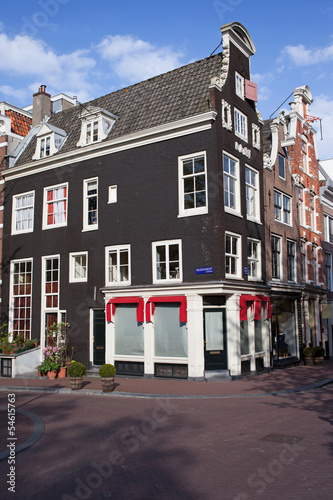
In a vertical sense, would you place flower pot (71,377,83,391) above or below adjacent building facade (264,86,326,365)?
below

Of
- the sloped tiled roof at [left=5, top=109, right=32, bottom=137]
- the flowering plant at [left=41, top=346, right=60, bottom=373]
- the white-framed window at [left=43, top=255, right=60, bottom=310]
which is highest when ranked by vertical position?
the sloped tiled roof at [left=5, top=109, right=32, bottom=137]

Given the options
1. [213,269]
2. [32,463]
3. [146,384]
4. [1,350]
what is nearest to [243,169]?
[213,269]

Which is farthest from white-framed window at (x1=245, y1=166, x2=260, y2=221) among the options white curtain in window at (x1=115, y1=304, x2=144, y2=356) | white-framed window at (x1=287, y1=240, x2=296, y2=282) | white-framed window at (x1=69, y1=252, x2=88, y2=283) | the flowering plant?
the flowering plant

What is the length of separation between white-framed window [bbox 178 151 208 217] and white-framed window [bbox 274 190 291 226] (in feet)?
23.8

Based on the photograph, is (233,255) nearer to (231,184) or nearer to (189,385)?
(231,184)

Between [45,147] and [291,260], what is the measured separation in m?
15.4

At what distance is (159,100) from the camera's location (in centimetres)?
2150

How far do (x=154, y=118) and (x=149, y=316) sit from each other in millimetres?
9013

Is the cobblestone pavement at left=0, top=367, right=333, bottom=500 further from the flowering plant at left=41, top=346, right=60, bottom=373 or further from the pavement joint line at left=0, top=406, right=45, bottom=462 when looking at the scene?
the flowering plant at left=41, top=346, right=60, bottom=373

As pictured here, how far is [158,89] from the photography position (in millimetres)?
22266

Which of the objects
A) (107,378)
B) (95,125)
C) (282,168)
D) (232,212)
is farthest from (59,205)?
(282,168)

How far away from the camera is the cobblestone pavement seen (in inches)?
250

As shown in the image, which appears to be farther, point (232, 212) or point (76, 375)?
point (232, 212)

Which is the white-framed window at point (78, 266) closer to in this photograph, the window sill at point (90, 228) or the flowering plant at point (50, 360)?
the window sill at point (90, 228)
